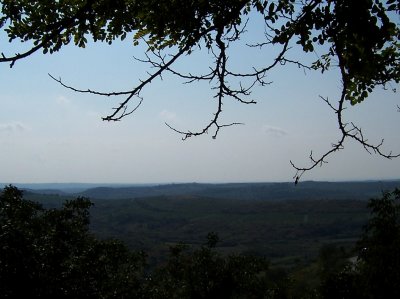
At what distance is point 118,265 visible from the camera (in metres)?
17.2

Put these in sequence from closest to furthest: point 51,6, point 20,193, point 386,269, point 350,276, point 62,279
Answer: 1. point 51,6
2. point 62,279
3. point 20,193
4. point 386,269
5. point 350,276

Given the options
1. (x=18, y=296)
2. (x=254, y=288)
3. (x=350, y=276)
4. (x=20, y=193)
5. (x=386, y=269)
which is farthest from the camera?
(x=350, y=276)

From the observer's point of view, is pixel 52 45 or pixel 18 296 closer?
pixel 52 45

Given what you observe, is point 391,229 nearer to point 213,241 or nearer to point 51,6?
point 213,241

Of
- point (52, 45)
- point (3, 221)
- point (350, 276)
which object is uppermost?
point (52, 45)

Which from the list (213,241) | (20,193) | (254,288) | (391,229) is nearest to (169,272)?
(213,241)

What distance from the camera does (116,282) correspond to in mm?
16172

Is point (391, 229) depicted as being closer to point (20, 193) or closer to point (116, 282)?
point (116, 282)

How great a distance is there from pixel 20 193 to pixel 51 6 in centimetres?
1275

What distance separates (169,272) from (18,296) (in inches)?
504

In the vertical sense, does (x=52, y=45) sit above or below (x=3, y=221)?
above

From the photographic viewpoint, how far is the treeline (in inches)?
476

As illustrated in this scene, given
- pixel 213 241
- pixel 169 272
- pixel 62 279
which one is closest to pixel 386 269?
pixel 213 241

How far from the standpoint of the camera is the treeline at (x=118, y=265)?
12.1 metres
